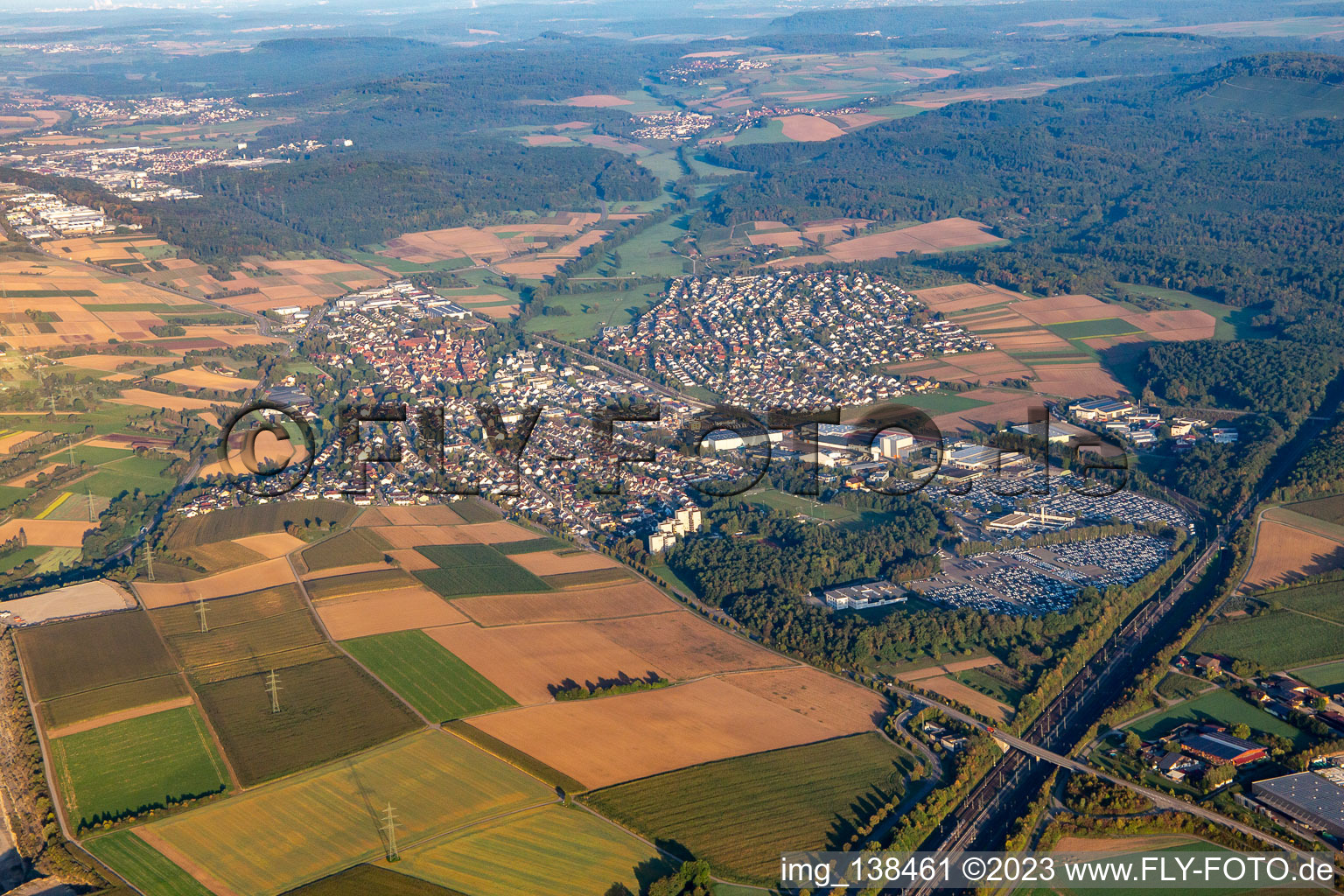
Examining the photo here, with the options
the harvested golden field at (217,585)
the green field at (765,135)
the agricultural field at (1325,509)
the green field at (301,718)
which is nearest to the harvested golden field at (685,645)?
the green field at (301,718)

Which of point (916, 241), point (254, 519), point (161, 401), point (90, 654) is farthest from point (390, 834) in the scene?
point (916, 241)

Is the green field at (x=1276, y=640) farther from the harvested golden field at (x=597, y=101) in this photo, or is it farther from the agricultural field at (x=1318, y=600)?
the harvested golden field at (x=597, y=101)

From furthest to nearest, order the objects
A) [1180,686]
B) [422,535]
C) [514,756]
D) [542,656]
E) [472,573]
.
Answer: [422,535], [472,573], [542,656], [1180,686], [514,756]

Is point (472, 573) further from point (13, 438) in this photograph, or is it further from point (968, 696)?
point (13, 438)

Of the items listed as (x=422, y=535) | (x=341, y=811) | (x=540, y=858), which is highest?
(x=341, y=811)

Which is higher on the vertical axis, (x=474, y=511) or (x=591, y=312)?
(x=591, y=312)

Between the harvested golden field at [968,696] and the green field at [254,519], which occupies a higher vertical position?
the green field at [254,519]

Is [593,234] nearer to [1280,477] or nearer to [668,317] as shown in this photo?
[668,317]
